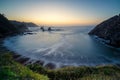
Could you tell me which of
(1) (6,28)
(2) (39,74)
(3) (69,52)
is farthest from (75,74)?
(1) (6,28)

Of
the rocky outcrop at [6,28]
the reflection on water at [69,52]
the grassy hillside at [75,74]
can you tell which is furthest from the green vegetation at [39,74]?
the rocky outcrop at [6,28]

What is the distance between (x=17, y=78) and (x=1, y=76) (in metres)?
0.82

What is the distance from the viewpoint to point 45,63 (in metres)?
34.7

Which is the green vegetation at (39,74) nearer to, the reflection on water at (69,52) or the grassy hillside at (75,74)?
the grassy hillside at (75,74)

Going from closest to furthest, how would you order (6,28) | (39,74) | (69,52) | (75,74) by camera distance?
(39,74)
(75,74)
(69,52)
(6,28)

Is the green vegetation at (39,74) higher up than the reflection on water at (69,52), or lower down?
higher up

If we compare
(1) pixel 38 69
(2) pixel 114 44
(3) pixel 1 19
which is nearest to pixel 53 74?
(1) pixel 38 69

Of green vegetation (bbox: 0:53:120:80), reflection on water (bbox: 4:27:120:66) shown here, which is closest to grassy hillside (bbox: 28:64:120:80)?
green vegetation (bbox: 0:53:120:80)

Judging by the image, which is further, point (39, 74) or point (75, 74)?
point (75, 74)

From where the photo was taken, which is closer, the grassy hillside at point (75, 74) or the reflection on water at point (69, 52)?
the grassy hillside at point (75, 74)

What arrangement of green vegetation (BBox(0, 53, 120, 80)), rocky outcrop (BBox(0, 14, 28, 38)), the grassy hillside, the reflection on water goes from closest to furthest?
green vegetation (BBox(0, 53, 120, 80))
the grassy hillside
the reflection on water
rocky outcrop (BBox(0, 14, 28, 38))

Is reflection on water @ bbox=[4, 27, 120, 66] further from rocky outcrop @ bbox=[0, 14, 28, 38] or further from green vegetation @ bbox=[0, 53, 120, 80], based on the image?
rocky outcrop @ bbox=[0, 14, 28, 38]

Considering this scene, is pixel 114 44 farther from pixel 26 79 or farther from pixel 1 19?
pixel 1 19

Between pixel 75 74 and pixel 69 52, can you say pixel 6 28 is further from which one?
pixel 75 74
